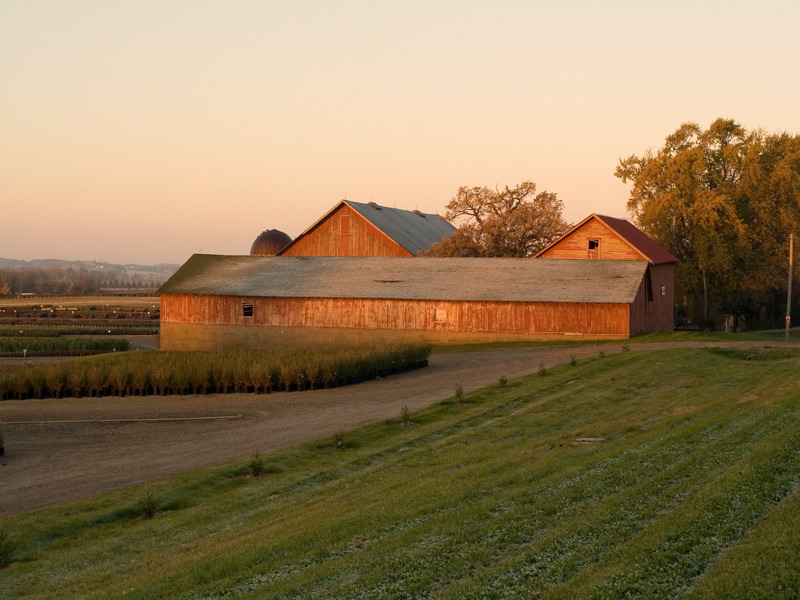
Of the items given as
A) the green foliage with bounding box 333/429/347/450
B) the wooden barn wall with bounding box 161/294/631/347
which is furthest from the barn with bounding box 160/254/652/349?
the green foliage with bounding box 333/429/347/450

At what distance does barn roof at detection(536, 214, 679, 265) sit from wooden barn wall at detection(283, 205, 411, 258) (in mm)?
17251

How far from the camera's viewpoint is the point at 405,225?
8212cm

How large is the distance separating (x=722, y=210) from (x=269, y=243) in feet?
138

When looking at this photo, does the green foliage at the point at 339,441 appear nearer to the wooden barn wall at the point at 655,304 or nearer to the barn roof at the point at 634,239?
the wooden barn wall at the point at 655,304

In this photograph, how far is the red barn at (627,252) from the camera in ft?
186

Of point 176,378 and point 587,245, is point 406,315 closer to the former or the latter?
point 587,245

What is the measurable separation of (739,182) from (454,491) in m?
62.0

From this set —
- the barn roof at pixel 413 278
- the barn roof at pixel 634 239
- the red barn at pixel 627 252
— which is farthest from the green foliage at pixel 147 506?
the barn roof at pixel 634 239

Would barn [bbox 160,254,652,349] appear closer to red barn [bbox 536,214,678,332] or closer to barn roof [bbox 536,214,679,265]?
red barn [bbox 536,214,678,332]

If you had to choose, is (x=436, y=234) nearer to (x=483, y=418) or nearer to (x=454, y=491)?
(x=483, y=418)

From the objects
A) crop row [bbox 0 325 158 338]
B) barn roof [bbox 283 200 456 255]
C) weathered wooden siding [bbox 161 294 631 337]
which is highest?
barn roof [bbox 283 200 456 255]

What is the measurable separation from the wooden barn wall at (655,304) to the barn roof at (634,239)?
0.61m

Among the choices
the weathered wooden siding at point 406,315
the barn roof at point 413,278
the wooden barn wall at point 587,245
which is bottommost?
the weathered wooden siding at point 406,315

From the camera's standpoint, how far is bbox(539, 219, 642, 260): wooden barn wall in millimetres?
58594
